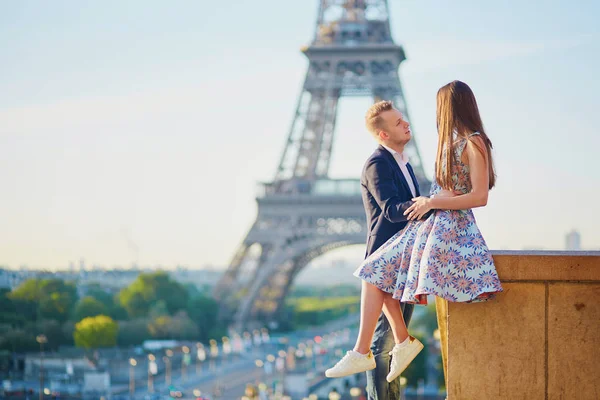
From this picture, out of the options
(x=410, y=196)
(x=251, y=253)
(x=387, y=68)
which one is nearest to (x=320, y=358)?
(x=251, y=253)

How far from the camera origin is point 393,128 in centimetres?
821

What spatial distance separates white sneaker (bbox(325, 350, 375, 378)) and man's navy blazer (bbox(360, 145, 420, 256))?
727mm

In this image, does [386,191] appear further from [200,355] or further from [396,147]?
[200,355]

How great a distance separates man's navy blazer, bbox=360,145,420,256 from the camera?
8.06 metres

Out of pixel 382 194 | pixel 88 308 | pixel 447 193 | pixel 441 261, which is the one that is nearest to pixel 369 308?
pixel 441 261

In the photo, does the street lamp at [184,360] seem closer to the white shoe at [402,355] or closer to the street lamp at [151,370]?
the street lamp at [151,370]

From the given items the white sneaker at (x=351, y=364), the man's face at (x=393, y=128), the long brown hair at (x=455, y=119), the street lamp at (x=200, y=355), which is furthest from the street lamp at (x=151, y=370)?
the long brown hair at (x=455, y=119)

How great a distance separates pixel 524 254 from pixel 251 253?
42.3m

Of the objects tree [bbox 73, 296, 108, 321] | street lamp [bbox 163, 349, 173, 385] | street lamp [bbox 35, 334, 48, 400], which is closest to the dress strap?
street lamp [bbox 35, 334, 48, 400]

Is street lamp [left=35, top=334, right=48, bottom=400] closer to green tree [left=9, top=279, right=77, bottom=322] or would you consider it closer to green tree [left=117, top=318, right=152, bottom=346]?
green tree [left=9, top=279, right=77, bottom=322]

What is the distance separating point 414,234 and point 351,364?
102cm

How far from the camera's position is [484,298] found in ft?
25.2

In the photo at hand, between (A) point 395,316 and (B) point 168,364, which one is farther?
(B) point 168,364

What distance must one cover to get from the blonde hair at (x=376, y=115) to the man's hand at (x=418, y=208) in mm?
655
